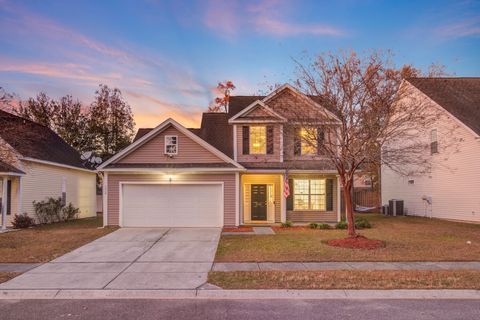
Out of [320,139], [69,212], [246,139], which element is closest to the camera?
[320,139]

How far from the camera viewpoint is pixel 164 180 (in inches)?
727

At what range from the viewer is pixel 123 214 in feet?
60.4

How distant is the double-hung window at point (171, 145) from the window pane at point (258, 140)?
395 cm

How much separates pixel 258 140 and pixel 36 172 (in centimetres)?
1237

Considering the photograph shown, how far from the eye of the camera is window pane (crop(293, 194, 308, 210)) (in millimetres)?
19875

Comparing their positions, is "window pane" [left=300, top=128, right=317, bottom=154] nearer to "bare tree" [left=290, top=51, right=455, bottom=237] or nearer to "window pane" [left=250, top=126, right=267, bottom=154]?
"bare tree" [left=290, top=51, right=455, bottom=237]

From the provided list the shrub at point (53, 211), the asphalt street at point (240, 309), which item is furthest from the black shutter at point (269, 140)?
the asphalt street at point (240, 309)

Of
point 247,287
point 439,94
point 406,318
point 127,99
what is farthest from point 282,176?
point 127,99

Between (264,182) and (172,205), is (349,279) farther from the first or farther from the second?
(264,182)

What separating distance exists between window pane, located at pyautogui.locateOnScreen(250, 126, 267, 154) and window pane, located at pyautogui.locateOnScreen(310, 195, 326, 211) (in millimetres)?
3550

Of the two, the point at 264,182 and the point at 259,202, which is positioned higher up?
the point at 264,182

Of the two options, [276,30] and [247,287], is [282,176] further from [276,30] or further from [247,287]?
[247,287]

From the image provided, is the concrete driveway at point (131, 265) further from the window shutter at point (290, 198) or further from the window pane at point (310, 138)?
the window shutter at point (290, 198)

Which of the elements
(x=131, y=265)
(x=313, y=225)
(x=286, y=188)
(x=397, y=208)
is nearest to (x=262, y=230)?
(x=286, y=188)
